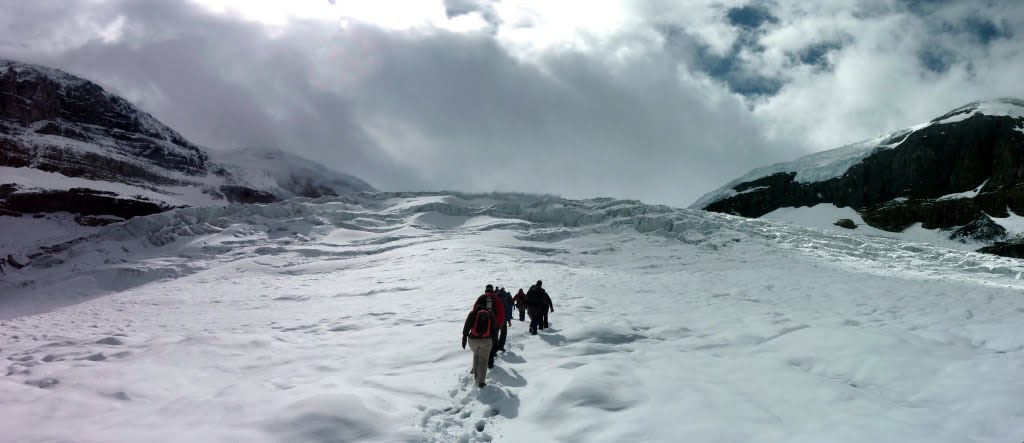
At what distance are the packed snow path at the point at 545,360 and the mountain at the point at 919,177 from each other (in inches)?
3076

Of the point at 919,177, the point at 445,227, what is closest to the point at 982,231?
the point at 919,177

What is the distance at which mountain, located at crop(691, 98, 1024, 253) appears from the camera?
100 metres

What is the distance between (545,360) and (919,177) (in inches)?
5764

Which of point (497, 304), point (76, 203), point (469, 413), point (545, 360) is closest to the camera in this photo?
point (469, 413)

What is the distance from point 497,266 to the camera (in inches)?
1500

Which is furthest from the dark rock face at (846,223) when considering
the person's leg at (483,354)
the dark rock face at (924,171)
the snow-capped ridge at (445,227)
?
the person's leg at (483,354)

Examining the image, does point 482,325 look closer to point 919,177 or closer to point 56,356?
point 56,356

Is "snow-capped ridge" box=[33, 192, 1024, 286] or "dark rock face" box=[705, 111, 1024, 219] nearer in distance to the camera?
"snow-capped ridge" box=[33, 192, 1024, 286]

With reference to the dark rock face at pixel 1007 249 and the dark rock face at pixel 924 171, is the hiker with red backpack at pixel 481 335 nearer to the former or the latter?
the dark rock face at pixel 1007 249

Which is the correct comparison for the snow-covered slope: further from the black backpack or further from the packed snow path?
the black backpack

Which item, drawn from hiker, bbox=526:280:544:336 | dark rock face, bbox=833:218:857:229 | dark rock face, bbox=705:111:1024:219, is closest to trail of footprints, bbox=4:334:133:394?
hiker, bbox=526:280:544:336

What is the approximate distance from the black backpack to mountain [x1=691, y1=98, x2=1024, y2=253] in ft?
371

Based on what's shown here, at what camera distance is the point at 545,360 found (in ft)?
37.2

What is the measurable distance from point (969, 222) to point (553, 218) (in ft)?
255
